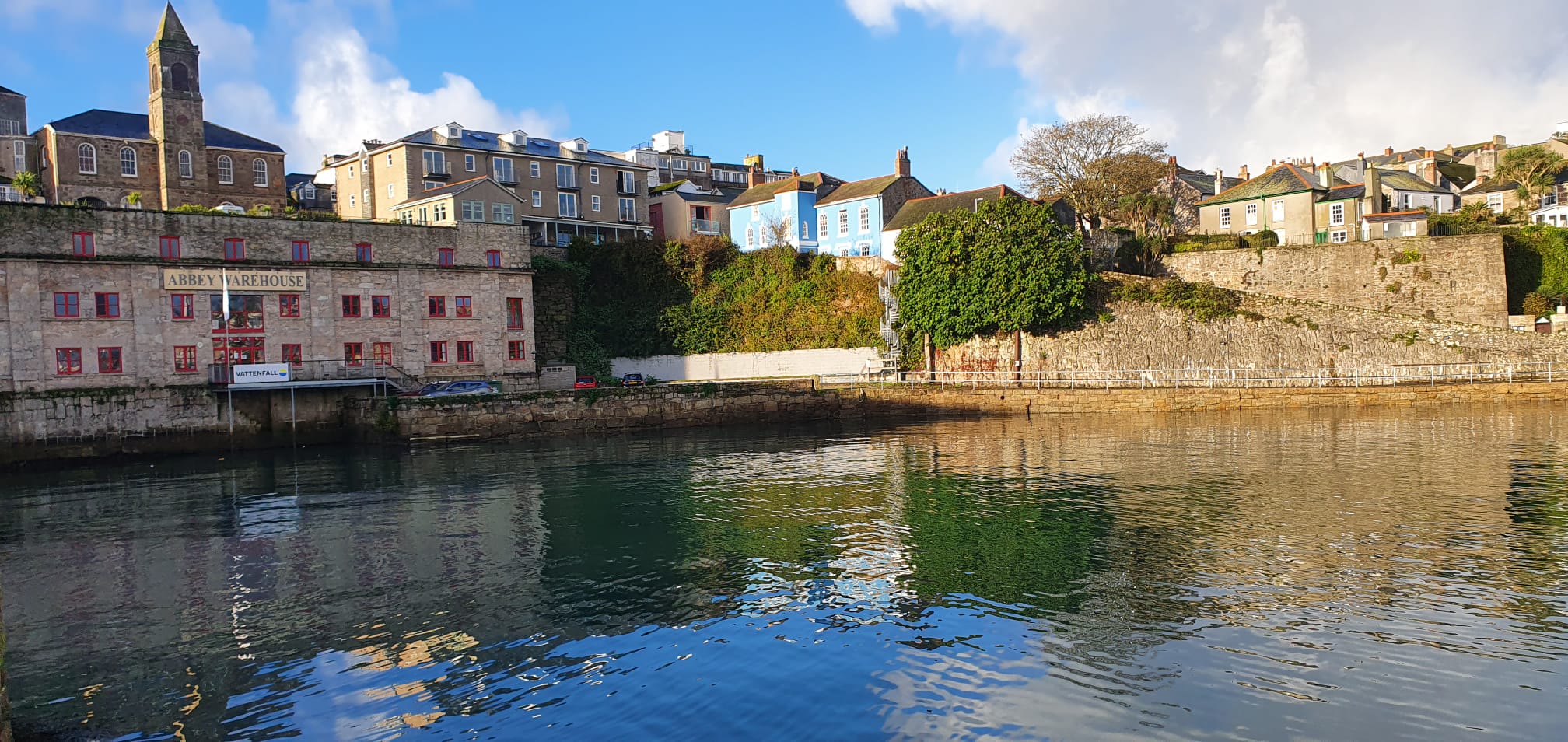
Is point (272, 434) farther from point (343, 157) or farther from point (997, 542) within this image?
point (343, 157)

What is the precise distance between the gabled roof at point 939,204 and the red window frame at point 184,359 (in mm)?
35956

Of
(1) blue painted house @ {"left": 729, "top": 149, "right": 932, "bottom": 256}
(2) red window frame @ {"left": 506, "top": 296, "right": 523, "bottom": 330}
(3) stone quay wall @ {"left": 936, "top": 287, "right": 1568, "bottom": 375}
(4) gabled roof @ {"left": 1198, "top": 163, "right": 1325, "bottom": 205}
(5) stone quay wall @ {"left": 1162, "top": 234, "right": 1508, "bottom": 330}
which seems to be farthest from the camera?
(1) blue painted house @ {"left": 729, "top": 149, "right": 932, "bottom": 256}

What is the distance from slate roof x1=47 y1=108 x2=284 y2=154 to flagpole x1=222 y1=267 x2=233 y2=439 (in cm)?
2544

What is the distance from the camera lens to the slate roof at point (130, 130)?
5775cm

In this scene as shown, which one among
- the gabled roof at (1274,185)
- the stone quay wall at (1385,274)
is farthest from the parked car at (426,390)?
the gabled roof at (1274,185)

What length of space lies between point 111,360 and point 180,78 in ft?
93.9

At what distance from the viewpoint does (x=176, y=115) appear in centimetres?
5953

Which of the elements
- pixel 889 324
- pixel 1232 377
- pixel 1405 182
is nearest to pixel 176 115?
pixel 889 324

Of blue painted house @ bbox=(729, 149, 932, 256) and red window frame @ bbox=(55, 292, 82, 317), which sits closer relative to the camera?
red window frame @ bbox=(55, 292, 82, 317)

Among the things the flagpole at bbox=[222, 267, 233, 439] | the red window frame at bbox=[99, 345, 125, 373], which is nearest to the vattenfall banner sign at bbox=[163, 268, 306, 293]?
the flagpole at bbox=[222, 267, 233, 439]

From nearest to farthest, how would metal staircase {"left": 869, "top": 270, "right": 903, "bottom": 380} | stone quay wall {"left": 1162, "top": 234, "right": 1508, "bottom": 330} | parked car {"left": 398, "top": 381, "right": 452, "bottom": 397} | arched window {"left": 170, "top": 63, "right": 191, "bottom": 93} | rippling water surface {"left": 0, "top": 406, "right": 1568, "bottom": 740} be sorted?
rippling water surface {"left": 0, "top": 406, "right": 1568, "bottom": 740} → parked car {"left": 398, "top": 381, "right": 452, "bottom": 397} → stone quay wall {"left": 1162, "top": 234, "right": 1508, "bottom": 330} → metal staircase {"left": 869, "top": 270, "right": 903, "bottom": 380} → arched window {"left": 170, "top": 63, "right": 191, "bottom": 93}

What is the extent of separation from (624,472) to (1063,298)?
1064 inches

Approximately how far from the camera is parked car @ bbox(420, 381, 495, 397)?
140 feet

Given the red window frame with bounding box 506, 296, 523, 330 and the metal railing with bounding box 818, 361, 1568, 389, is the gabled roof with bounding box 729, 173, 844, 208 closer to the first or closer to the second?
the metal railing with bounding box 818, 361, 1568, 389
